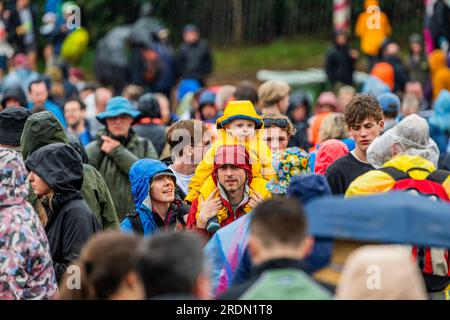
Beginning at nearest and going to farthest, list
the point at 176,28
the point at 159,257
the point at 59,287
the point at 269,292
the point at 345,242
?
the point at 159,257 < the point at 269,292 < the point at 345,242 < the point at 59,287 < the point at 176,28

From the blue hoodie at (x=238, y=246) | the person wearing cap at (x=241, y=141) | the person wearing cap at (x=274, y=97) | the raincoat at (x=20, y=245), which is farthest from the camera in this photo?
the person wearing cap at (x=274, y=97)

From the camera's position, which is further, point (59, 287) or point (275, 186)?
point (275, 186)

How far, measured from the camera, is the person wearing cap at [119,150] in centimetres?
1013

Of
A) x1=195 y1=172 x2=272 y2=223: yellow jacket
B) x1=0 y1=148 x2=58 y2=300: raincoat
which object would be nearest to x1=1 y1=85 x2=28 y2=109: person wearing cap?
x1=195 y1=172 x2=272 y2=223: yellow jacket

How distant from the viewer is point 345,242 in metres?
6.32

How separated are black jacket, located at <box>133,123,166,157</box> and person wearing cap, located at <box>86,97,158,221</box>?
84 centimetres

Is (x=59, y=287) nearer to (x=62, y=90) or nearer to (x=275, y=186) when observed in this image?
(x=275, y=186)

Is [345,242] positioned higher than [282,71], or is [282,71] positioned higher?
[345,242]

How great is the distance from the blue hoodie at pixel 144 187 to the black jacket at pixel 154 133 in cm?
322

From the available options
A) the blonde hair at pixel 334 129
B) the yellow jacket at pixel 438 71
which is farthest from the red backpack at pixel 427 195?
the yellow jacket at pixel 438 71

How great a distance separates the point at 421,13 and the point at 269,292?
20425mm

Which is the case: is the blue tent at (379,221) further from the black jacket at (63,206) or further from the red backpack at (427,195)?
the black jacket at (63,206)

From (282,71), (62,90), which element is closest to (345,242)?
(62,90)

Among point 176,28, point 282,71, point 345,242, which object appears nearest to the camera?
point 345,242
